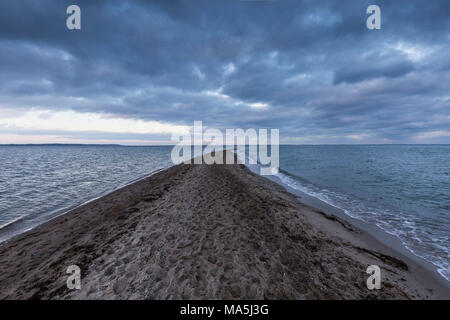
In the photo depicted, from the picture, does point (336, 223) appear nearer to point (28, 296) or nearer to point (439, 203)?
point (439, 203)

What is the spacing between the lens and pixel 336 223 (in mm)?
9859

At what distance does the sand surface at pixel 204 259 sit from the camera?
4.64 m

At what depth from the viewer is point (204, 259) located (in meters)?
5.73

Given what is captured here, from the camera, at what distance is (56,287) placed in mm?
4848

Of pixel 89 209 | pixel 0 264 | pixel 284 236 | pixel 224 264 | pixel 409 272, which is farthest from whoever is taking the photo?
pixel 89 209

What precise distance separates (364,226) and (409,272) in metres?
4.08

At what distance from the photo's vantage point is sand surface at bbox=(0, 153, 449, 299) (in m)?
4.64
